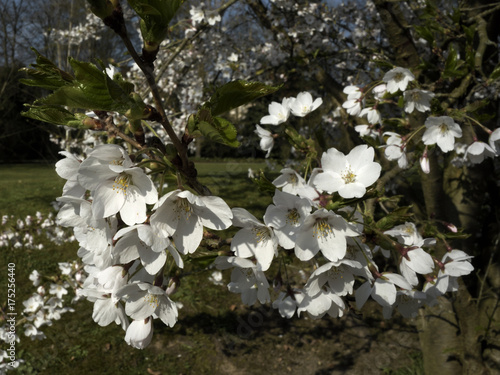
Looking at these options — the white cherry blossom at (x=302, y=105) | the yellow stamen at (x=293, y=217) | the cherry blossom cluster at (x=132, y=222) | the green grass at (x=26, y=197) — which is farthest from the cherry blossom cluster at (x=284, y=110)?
the green grass at (x=26, y=197)

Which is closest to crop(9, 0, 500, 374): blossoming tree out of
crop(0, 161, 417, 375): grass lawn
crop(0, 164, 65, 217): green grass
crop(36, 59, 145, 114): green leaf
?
crop(36, 59, 145, 114): green leaf

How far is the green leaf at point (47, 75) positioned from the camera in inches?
24.7

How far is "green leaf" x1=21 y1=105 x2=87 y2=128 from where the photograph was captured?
2.32ft

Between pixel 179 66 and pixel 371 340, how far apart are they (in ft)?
15.2

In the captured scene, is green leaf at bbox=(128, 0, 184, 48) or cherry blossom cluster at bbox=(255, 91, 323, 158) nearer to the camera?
green leaf at bbox=(128, 0, 184, 48)

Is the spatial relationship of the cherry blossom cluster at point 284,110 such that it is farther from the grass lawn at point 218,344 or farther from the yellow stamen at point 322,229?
the grass lawn at point 218,344

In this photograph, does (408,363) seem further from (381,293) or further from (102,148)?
(102,148)

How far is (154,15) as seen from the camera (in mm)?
564

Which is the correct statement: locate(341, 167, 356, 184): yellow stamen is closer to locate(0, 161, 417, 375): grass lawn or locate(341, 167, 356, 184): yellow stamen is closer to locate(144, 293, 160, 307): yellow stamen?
locate(144, 293, 160, 307): yellow stamen

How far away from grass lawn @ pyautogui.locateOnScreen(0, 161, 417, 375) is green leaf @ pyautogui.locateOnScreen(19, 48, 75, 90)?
3133mm

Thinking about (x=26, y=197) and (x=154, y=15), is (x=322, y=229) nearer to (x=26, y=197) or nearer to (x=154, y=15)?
(x=154, y=15)

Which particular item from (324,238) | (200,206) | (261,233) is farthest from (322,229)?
(200,206)

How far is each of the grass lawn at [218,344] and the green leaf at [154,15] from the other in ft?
10.5

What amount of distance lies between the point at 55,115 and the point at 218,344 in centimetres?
348
